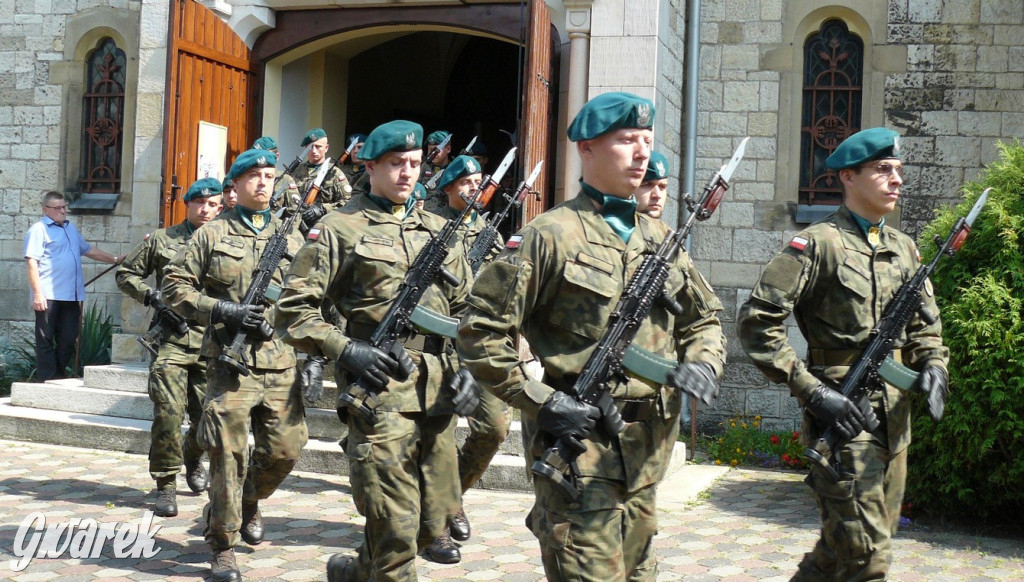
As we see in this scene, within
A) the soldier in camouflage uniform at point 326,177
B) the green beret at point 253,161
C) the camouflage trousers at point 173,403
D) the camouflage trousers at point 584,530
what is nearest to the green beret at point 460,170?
the green beret at point 253,161

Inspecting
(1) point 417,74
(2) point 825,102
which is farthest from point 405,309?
(1) point 417,74

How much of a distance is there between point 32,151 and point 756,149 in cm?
806

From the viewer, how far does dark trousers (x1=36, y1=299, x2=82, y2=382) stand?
11328 millimetres

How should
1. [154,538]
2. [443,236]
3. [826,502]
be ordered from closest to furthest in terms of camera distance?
[826,502] < [443,236] < [154,538]

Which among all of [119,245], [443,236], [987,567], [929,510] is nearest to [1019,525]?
[929,510]

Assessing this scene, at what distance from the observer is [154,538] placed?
6270mm

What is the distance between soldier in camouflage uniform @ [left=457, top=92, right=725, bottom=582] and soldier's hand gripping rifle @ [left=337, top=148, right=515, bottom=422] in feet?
3.36

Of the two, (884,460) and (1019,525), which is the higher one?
(884,460)

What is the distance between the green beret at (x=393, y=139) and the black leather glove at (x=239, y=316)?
1.36m

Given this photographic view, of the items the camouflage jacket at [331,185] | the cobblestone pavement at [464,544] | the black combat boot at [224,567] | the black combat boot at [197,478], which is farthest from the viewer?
the camouflage jacket at [331,185]

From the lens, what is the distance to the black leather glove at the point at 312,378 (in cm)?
495

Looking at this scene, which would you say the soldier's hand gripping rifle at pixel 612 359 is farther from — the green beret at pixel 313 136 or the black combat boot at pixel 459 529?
the green beret at pixel 313 136

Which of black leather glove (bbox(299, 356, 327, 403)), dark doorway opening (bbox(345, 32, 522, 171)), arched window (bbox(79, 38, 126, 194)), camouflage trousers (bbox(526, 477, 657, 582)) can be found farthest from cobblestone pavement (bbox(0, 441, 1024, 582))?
dark doorway opening (bbox(345, 32, 522, 171))

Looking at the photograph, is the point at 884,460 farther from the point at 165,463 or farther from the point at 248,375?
the point at 165,463
